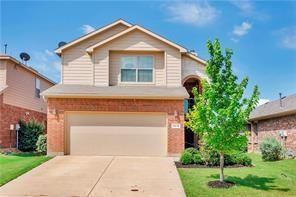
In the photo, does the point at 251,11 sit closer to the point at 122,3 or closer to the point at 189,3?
the point at 189,3

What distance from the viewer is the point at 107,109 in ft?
55.4

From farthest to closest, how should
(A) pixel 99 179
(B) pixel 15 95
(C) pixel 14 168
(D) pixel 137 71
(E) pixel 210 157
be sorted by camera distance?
(B) pixel 15 95, (D) pixel 137 71, (E) pixel 210 157, (C) pixel 14 168, (A) pixel 99 179

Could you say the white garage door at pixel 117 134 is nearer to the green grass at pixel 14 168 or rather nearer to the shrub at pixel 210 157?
the green grass at pixel 14 168

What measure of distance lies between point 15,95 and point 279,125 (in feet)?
57.5

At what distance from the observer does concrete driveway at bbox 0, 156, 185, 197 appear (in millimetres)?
9641

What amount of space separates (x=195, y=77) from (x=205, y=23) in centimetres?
361

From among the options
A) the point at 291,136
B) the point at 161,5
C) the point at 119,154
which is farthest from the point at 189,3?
the point at 291,136

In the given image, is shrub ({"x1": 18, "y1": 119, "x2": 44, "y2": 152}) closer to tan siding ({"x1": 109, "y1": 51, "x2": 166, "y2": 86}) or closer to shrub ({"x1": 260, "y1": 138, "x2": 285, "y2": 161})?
tan siding ({"x1": 109, "y1": 51, "x2": 166, "y2": 86})

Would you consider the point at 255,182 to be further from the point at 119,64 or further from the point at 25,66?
the point at 25,66

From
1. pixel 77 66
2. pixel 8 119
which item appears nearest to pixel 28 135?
pixel 8 119

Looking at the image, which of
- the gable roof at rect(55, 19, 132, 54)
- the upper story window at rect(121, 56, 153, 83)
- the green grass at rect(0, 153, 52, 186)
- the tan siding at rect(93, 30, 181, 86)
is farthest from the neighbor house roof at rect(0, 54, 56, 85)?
the green grass at rect(0, 153, 52, 186)

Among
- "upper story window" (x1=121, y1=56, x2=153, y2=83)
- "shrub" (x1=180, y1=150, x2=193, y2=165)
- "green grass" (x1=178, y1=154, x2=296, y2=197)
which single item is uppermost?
"upper story window" (x1=121, y1=56, x2=153, y2=83)

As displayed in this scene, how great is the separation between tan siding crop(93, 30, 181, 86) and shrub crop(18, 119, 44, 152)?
262 inches

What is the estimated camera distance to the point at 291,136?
61.1 ft
